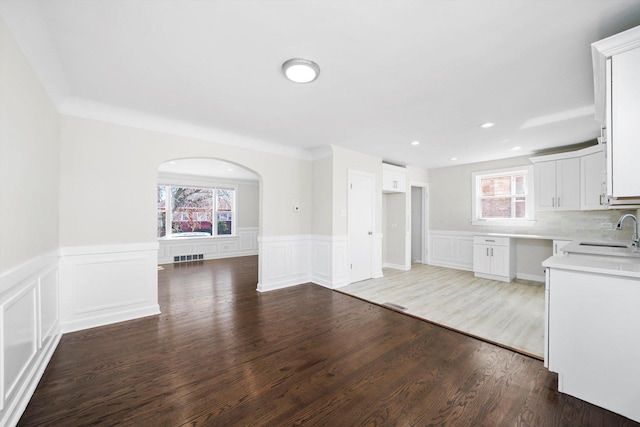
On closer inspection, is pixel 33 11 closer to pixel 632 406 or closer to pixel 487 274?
pixel 632 406

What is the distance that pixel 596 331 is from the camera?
1.75 metres

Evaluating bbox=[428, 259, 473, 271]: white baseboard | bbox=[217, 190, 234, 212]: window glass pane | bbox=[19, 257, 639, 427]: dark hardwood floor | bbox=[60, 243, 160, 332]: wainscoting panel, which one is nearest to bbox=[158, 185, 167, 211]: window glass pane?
bbox=[217, 190, 234, 212]: window glass pane

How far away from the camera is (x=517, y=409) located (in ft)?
5.66

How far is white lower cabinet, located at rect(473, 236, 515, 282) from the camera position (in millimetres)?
5047

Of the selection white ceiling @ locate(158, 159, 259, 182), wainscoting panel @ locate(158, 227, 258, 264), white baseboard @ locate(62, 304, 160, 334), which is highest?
white ceiling @ locate(158, 159, 259, 182)

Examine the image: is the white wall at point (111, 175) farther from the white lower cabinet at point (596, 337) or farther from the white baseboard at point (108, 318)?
the white lower cabinet at point (596, 337)

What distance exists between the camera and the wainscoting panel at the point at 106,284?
112 inches

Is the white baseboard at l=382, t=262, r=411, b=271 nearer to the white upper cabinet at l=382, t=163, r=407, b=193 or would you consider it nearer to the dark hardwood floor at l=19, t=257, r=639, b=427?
the white upper cabinet at l=382, t=163, r=407, b=193

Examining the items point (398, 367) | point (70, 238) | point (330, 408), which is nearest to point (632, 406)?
point (398, 367)

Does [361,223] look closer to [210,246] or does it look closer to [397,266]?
[397,266]

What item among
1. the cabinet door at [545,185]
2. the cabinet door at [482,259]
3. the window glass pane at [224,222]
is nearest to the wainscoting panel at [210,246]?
the window glass pane at [224,222]

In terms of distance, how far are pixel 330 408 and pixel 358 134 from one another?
3472 mm

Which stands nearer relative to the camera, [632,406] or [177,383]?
[632,406]

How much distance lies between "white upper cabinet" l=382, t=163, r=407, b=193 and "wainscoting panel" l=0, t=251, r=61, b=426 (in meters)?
5.35
